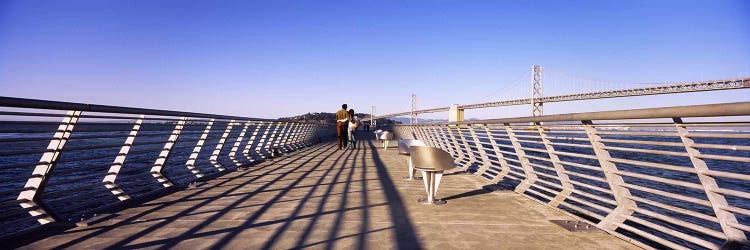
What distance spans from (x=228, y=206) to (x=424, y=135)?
823 cm

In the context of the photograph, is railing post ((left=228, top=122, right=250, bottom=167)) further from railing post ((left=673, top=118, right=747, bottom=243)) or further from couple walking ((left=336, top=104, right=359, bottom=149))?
railing post ((left=673, top=118, right=747, bottom=243))

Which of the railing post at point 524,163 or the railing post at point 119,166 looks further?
the railing post at point 524,163

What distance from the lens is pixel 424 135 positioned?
39.7 ft

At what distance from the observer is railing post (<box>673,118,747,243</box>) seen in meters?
2.44

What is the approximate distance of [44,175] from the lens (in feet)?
10.9

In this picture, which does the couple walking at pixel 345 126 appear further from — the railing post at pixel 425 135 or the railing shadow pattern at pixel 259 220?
the railing shadow pattern at pixel 259 220

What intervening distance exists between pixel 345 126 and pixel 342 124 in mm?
244

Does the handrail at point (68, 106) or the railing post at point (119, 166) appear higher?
the handrail at point (68, 106)

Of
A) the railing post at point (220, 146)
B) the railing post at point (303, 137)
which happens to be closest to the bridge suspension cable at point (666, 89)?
the railing post at point (303, 137)

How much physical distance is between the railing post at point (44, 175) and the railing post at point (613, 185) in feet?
13.7

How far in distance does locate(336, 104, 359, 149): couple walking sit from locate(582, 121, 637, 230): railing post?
10.2 metres

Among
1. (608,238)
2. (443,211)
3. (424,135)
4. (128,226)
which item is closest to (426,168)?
(443,211)

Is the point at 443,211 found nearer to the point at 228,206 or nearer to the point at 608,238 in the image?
the point at 608,238

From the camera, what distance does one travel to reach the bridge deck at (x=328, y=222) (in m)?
3.14
